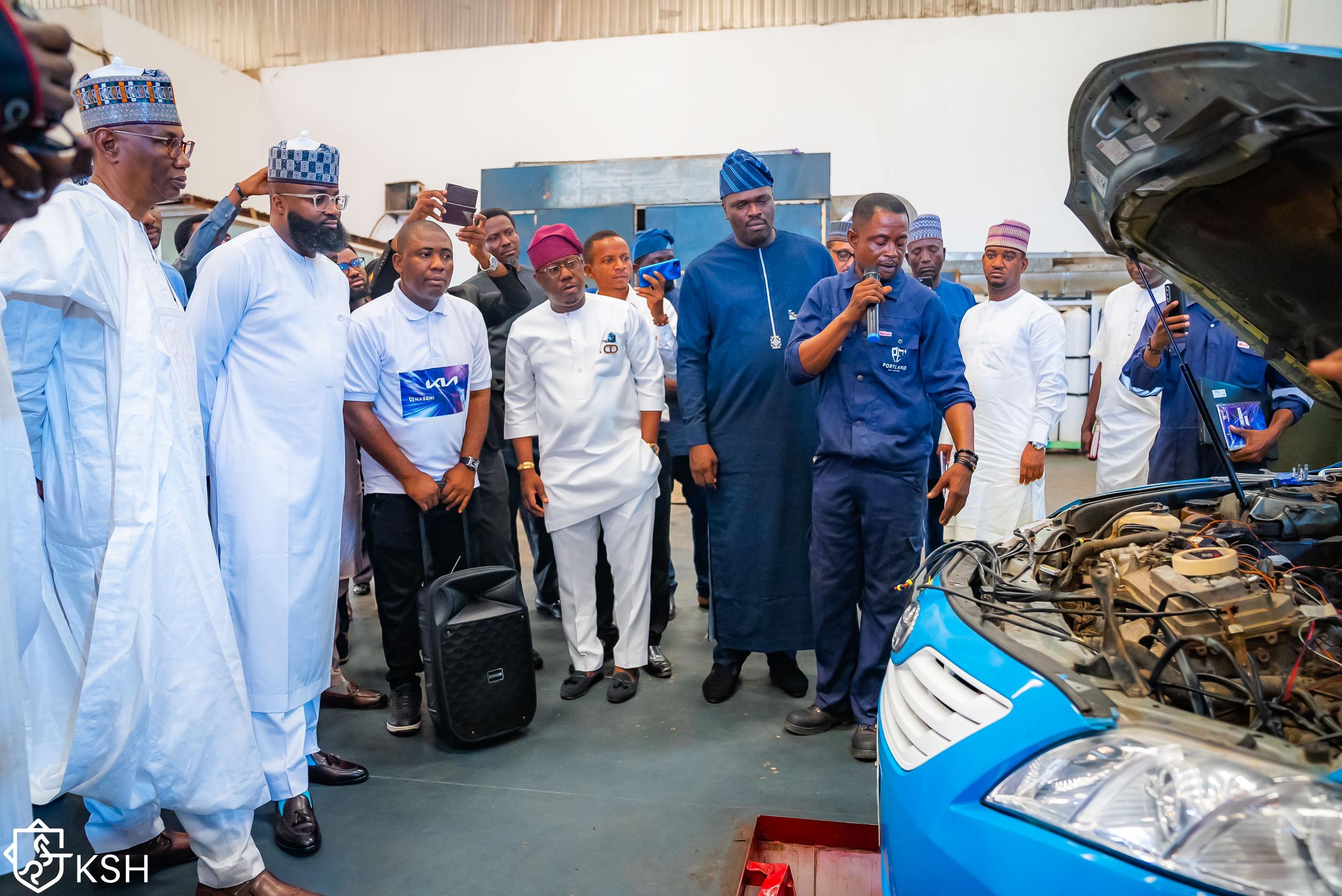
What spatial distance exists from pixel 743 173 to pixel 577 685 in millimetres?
2039

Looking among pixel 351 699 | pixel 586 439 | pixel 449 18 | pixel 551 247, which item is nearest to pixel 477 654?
pixel 351 699

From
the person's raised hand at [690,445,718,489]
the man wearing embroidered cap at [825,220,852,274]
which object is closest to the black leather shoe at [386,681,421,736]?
the person's raised hand at [690,445,718,489]

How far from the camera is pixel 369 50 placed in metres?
11.2

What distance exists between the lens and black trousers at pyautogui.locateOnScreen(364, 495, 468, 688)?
3162 millimetres

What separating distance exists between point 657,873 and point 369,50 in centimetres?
1155

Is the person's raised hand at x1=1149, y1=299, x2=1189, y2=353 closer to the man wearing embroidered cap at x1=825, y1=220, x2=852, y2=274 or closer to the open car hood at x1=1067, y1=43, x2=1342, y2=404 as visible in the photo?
the open car hood at x1=1067, y1=43, x2=1342, y2=404

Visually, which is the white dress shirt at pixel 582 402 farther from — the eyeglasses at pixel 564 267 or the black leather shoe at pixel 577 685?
the black leather shoe at pixel 577 685

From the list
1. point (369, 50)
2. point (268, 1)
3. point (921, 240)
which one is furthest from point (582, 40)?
point (921, 240)

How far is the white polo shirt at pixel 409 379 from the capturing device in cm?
310

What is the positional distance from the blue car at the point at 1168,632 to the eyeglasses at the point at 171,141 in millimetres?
1997

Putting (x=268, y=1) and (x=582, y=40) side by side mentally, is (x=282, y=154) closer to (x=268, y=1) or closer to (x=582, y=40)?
(x=582, y=40)

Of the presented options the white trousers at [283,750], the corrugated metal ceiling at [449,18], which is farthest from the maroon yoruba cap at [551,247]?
the corrugated metal ceiling at [449,18]

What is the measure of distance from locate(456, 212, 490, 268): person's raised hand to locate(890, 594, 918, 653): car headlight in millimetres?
2863

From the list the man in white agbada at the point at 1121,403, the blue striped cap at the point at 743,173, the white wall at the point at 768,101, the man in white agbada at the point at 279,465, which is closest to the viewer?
the man in white agbada at the point at 279,465
